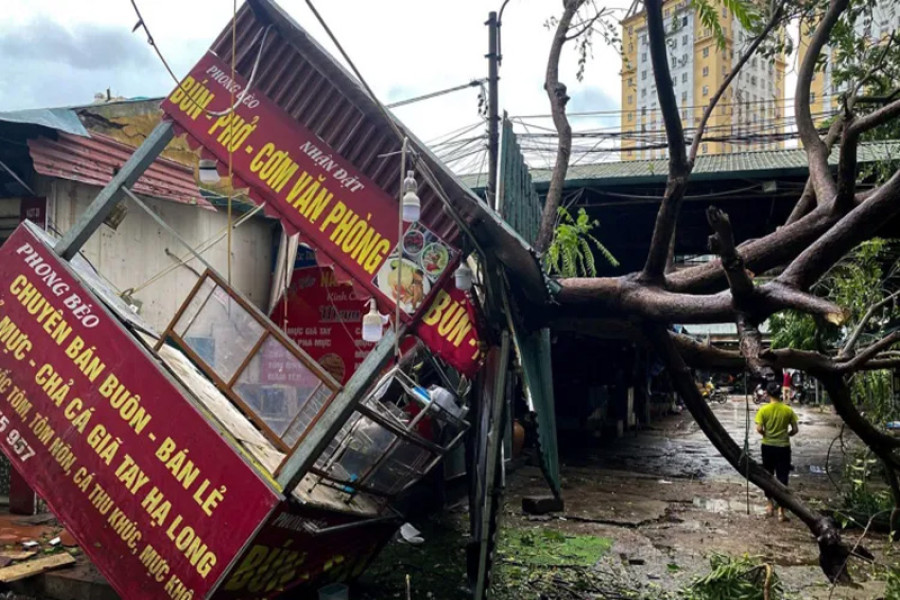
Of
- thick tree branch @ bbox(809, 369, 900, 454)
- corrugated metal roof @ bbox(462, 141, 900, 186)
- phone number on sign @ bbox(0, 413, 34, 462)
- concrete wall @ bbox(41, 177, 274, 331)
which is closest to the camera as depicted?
thick tree branch @ bbox(809, 369, 900, 454)

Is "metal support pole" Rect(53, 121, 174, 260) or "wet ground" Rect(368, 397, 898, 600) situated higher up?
"metal support pole" Rect(53, 121, 174, 260)

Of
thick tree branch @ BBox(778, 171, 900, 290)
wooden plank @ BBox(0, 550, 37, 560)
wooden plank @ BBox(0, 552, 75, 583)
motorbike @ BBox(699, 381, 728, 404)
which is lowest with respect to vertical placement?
wooden plank @ BBox(0, 550, 37, 560)

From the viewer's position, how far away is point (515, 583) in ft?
21.4

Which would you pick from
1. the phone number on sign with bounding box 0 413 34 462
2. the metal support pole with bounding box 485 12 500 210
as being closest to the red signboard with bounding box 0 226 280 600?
the phone number on sign with bounding box 0 413 34 462

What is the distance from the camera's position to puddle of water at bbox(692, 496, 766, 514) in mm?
10148

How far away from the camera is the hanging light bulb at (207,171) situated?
5.21 meters

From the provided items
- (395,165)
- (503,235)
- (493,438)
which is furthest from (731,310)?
(395,165)

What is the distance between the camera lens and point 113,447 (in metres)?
4.66

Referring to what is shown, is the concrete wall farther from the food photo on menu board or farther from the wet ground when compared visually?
the wet ground

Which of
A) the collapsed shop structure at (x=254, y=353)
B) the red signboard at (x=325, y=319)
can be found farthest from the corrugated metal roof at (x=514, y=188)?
→ the red signboard at (x=325, y=319)

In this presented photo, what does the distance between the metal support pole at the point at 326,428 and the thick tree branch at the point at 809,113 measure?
148 inches

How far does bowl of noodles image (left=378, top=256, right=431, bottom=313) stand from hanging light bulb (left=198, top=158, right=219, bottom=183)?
5.31 feet

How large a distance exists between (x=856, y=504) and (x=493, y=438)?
6912 millimetres

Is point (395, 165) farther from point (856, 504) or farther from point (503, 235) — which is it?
point (856, 504)
